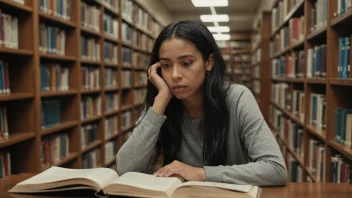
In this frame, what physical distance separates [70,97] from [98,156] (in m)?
1.01

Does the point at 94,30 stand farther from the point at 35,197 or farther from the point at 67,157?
the point at 35,197

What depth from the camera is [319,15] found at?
247cm

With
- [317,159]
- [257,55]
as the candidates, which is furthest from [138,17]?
[317,159]

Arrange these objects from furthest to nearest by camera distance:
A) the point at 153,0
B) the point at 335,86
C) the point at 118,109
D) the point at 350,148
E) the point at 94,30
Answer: the point at 153,0 → the point at 118,109 → the point at 94,30 → the point at 335,86 → the point at 350,148

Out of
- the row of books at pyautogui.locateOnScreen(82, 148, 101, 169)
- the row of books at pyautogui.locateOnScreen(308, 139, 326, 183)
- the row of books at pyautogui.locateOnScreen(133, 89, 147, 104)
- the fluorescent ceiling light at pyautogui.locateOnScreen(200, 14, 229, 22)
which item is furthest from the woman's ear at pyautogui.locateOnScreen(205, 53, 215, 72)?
the fluorescent ceiling light at pyautogui.locateOnScreen(200, 14, 229, 22)

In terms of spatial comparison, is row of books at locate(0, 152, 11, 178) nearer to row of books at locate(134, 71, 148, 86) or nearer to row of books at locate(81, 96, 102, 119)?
row of books at locate(81, 96, 102, 119)

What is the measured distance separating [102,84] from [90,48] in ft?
1.70

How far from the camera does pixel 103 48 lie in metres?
4.12

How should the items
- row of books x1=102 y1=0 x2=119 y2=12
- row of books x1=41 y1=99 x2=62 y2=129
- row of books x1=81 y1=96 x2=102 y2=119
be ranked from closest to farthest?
row of books x1=41 y1=99 x2=62 y2=129 < row of books x1=81 y1=96 x2=102 y2=119 < row of books x1=102 y1=0 x2=119 y2=12

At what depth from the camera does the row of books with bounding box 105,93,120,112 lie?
4453 mm

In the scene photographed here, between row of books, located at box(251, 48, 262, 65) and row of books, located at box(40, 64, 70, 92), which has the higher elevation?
row of books, located at box(251, 48, 262, 65)

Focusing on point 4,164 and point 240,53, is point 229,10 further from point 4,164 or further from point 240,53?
point 4,164

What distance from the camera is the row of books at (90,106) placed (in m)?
3.64

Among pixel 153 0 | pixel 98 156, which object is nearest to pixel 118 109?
pixel 98 156
